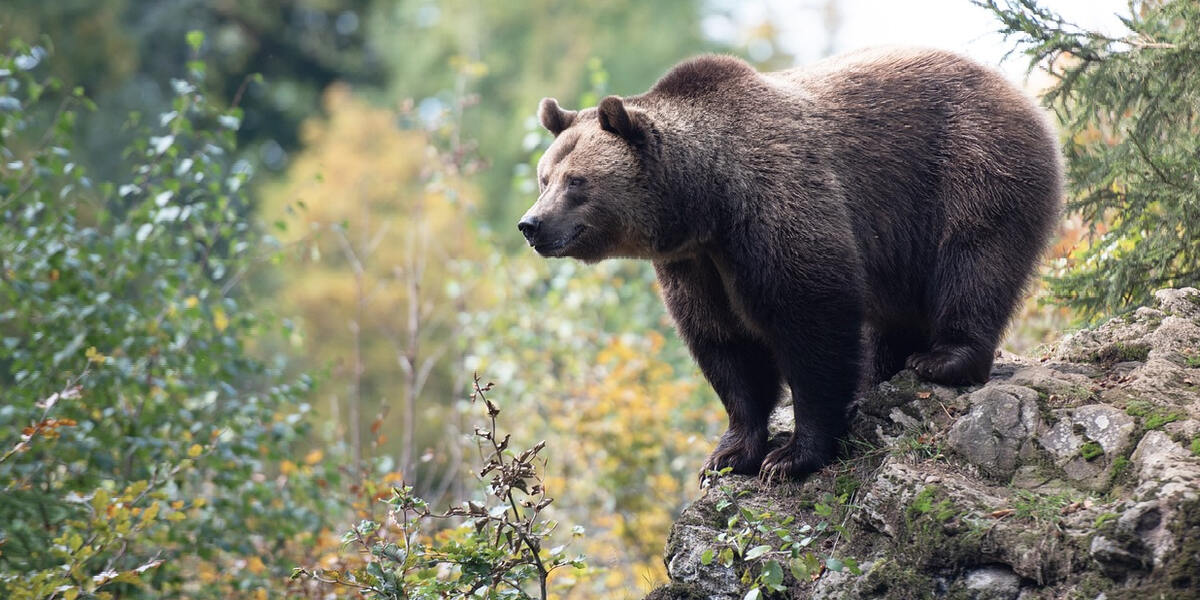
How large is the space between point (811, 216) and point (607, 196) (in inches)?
39.3

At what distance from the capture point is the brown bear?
561 cm

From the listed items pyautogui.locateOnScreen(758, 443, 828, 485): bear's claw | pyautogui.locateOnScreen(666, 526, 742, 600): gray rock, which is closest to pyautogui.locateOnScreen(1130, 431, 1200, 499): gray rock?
pyautogui.locateOnScreen(758, 443, 828, 485): bear's claw

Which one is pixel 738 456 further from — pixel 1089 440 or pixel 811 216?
pixel 1089 440

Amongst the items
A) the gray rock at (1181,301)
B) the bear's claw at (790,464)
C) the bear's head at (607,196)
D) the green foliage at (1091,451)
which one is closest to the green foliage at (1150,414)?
the green foliage at (1091,451)

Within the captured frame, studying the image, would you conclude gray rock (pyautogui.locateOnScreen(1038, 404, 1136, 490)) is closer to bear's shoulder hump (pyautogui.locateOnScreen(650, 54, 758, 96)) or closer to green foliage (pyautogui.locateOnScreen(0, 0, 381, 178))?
bear's shoulder hump (pyautogui.locateOnScreen(650, 54, 758, 96))

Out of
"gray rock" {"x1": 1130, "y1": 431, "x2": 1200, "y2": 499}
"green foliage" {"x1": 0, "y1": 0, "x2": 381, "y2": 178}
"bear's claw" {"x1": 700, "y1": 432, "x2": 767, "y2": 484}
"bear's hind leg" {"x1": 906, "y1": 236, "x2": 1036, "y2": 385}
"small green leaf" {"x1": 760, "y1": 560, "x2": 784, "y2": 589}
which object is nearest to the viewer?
"gray rock" {"x1": 1130, "y1": 431, "x2": 1200, "y2": 499}

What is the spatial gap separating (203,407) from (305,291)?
18255 mm

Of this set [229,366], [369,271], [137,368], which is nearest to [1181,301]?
[229,366]

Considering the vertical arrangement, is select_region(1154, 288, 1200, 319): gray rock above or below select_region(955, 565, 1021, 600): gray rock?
below

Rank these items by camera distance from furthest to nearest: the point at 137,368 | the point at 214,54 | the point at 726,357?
the point at 214,54 → the point at 137,368 → the point at 726,357

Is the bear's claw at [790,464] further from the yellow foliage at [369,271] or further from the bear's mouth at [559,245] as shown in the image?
the yellow foliage at [369,271]

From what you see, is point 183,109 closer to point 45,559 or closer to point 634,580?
point 45,559

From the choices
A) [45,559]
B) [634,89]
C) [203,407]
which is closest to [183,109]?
[203,407]

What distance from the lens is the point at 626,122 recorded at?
19.4 feet
